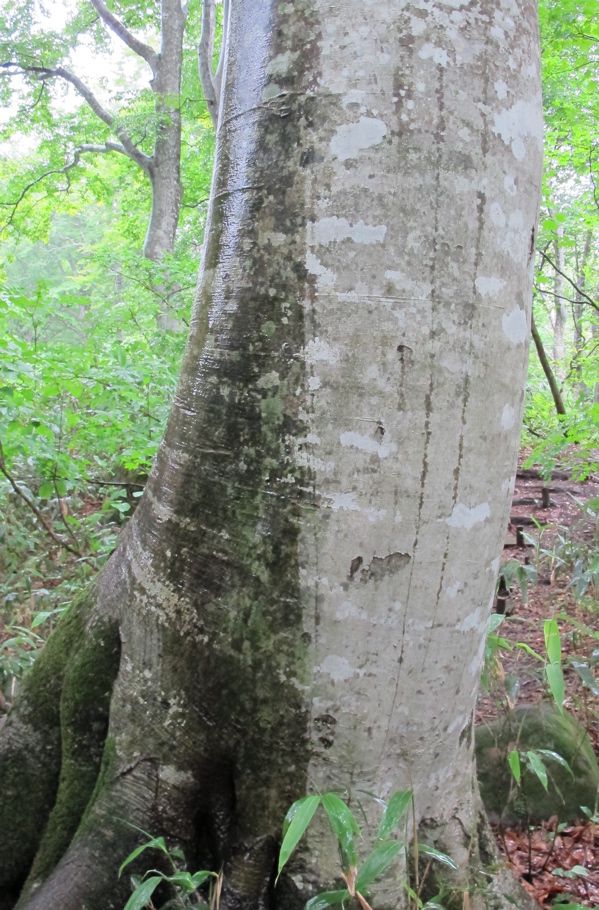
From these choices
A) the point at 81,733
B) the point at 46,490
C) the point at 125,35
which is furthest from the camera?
the point at 125,35

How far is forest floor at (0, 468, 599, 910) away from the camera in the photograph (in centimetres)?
234

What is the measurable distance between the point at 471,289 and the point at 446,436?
308 mm

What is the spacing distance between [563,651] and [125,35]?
1163 cm

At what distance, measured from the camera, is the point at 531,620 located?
147 inches

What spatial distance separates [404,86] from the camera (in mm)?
1339

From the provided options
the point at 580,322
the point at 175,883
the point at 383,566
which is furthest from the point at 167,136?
the point at 175,883

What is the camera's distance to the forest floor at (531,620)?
234 centimetres

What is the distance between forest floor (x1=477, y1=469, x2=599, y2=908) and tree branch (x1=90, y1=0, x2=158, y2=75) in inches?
351

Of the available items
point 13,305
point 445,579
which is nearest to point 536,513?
point 13,305

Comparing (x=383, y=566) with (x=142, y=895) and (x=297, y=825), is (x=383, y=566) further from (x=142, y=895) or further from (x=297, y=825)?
(x=142, y=895)

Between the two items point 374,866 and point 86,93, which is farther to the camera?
point 86,93

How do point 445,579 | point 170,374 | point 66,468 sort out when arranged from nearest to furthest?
1. point 445,579
2. point 66,468
3. point 170,374

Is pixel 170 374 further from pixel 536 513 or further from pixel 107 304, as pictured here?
pixel 536 513

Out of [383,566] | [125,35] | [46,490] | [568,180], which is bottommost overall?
[46,490]
